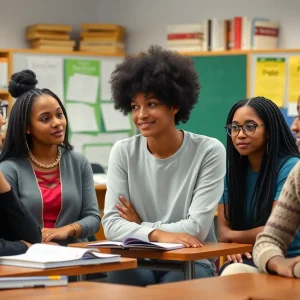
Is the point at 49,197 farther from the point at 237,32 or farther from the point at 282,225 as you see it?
the point at 237,32

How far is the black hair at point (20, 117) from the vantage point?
3898 millimetres

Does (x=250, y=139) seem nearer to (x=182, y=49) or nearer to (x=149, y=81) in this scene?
(x=149, y=81)

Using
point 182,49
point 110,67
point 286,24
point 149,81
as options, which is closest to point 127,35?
point 110,67

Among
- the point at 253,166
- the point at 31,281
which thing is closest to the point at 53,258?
the point at 31,281

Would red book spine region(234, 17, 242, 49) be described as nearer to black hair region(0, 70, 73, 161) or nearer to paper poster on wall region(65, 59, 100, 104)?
paper poster on wall region(65, 59, 100, 104)

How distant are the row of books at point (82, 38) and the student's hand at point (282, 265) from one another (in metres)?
5.11

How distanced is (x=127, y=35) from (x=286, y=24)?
1.70 m

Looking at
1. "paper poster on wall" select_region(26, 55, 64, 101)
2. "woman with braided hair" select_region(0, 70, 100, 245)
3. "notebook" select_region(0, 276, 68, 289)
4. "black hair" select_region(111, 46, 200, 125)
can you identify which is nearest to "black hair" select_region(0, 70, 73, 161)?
"woman with braided hair" select_region(0, 70, 100, 245)

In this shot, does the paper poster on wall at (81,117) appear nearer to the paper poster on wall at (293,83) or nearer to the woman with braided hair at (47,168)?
the paper poster on wall at (293,83)

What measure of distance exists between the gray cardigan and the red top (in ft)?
0.07

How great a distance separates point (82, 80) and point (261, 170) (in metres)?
3.97

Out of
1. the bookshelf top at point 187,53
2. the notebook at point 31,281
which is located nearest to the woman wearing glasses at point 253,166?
the notebook at point 31,281

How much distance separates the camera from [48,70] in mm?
7211

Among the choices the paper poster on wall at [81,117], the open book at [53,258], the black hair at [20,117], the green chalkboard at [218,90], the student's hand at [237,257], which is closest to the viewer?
the open book at [53,258]
